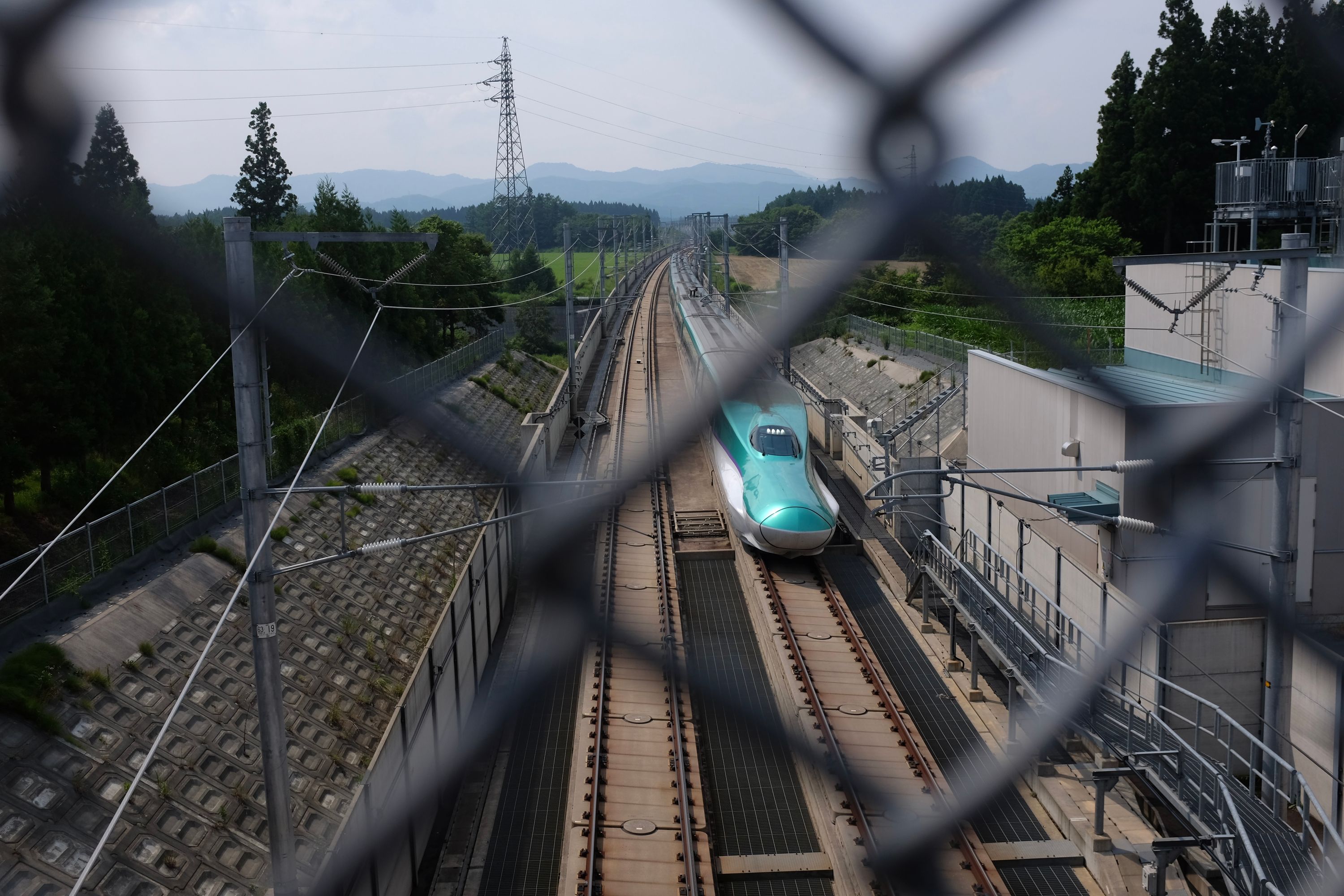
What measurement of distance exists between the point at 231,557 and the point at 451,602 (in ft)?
5.49

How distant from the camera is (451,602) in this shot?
7207mm

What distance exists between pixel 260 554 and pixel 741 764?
5.32 meters

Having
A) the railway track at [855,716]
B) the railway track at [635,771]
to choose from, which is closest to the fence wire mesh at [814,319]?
the railway track at [855,716]

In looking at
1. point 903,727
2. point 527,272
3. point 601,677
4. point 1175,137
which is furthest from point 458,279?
point 1175,137

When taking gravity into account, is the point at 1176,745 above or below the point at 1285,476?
below

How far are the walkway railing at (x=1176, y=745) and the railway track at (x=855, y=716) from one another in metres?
0.95

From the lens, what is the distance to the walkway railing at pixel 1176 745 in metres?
5.04

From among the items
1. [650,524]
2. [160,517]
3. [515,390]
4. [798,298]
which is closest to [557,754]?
[160,517]

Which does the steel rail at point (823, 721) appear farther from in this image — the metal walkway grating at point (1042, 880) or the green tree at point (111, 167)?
the green tree at point (111, 167)

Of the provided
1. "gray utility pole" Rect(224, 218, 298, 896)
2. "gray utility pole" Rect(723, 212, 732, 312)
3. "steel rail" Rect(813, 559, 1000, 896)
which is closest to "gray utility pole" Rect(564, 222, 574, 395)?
"gray utility pole" Rect(723, 212, 732, 312)

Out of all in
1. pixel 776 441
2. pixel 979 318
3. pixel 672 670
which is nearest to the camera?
pixel 672 670

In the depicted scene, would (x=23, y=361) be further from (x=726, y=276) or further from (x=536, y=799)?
(x=726, y=276)

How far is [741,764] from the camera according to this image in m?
8.21

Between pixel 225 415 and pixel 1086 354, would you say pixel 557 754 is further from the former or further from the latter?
pixel 1086 354
